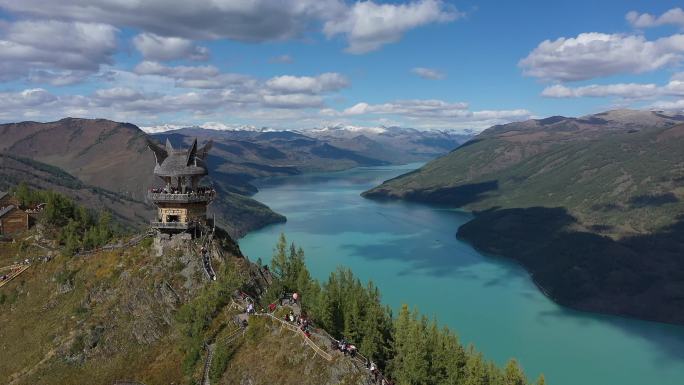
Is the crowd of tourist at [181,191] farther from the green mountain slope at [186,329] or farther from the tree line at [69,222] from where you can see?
the tree line at [69,222]

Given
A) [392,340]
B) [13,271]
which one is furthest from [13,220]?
[392,340]

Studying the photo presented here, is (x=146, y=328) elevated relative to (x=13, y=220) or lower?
lower

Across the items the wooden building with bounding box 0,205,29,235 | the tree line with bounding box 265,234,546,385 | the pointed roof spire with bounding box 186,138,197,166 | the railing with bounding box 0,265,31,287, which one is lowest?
the tree line with bounding box 265,234,546,385

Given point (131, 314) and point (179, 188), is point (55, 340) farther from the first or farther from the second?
point (179, 188)

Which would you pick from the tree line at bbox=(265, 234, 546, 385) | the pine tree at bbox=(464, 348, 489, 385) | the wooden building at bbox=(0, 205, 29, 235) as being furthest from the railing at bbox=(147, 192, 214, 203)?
the wooden building at bbox=(0, 205, 29, 235)

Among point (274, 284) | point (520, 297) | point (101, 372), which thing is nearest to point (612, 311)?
point (520, 297)

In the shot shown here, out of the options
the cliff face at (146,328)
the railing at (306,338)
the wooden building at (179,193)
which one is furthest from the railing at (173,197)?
the railing at (306,338)

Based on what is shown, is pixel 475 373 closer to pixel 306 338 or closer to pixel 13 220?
pixel 306 338

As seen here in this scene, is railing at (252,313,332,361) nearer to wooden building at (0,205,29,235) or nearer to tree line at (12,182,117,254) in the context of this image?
tree line at (12,182,117,254)
